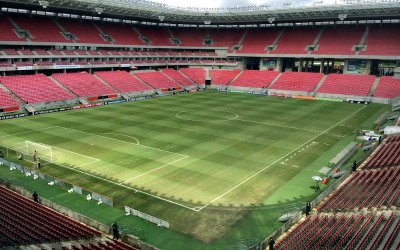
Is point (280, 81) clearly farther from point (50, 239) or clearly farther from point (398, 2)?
point (50, 239)

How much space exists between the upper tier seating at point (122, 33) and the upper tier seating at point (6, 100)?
3354 cm

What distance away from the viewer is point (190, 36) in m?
98.8

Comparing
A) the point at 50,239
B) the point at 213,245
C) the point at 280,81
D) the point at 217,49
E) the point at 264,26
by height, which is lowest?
the point at 213,245

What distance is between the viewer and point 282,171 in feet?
92.5

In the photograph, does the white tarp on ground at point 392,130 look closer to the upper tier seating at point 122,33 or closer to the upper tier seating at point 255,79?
the upper tier seating at point 255,79

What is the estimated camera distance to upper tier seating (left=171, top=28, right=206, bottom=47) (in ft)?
316

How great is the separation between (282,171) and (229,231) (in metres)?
10.5

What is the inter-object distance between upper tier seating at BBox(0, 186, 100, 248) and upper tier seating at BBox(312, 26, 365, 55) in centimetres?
7065

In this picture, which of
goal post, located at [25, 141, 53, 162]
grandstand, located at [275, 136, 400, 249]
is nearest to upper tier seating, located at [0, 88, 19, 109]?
goal post, located at [25, 141, 53, 162]

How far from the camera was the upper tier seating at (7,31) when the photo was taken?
6138 cm

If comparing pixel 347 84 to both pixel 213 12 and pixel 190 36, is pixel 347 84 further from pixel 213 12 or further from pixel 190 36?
pixel 190 36

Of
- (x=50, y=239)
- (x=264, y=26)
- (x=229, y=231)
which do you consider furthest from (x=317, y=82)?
(x=50, y=239)

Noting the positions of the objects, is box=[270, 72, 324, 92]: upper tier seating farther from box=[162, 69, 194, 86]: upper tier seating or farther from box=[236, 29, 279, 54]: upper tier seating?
box=[162, 69, 194, 86]: upper tier seating

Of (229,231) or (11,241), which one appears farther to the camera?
(229,231)
